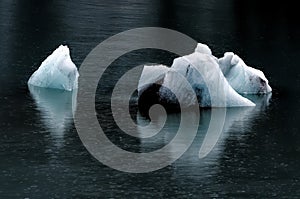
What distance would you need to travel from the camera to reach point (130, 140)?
1655 cm

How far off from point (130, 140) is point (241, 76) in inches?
217

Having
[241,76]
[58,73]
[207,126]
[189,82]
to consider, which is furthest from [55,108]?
[241,76]

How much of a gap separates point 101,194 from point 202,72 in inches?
257

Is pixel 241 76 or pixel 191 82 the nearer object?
pixel 191 82

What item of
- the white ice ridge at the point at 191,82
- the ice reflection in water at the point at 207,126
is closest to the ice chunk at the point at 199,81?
the white ice ridge at the point at 191,82

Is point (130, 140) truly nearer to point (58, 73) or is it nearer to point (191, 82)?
point (191, 82)

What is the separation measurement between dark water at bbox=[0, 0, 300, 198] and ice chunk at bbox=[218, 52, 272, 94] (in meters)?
0.48

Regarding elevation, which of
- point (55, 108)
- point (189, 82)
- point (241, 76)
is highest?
point (189, 82)

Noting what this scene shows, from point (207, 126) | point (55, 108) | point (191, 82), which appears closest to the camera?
point (207, 126)

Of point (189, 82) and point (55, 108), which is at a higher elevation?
point (189, 82)

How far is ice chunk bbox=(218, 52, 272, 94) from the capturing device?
21.4 m

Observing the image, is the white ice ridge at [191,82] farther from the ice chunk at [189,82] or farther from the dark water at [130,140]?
the dark water at [130,140]

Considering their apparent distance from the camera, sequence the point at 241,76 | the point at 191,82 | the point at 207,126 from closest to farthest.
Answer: the point at 207,126 → the point at 191,82 → the point at 241,76

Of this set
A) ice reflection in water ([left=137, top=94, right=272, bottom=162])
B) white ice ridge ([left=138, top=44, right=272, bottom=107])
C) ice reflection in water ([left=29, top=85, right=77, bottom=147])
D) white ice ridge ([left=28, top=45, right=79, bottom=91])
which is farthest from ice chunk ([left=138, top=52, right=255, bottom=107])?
white ice ridge ([left=28, top=45, right=79, bottom=91])
